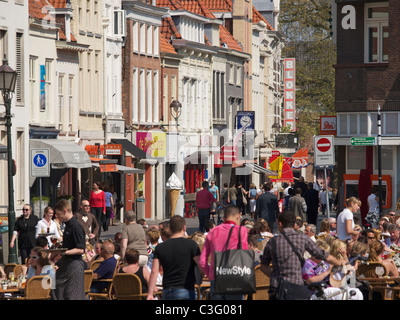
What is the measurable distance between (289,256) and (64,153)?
28.3 meters

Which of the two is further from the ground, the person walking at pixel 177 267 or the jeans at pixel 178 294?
the person walking at pixel 177 267

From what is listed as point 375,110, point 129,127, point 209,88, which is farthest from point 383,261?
point 209,88

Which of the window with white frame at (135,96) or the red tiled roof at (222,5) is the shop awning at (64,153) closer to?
the window with white frame at (135,96)

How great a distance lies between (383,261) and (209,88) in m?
48.6

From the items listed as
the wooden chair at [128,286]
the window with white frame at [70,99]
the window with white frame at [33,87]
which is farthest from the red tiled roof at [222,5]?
the wooden chair at [128,286]

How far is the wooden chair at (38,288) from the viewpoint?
15.9 metres

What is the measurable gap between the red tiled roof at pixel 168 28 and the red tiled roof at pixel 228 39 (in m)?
9.59

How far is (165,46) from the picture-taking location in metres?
57.7

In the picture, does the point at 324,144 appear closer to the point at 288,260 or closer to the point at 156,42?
the point at 288,260

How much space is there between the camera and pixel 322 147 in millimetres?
27656

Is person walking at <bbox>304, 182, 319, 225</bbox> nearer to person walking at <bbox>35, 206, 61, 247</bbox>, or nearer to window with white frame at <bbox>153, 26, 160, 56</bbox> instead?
person walking at <bbox>35, 206, 61, 247</bbox>

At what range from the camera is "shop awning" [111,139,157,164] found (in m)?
49.7

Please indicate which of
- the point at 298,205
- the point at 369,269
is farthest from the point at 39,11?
the point at 369,269
